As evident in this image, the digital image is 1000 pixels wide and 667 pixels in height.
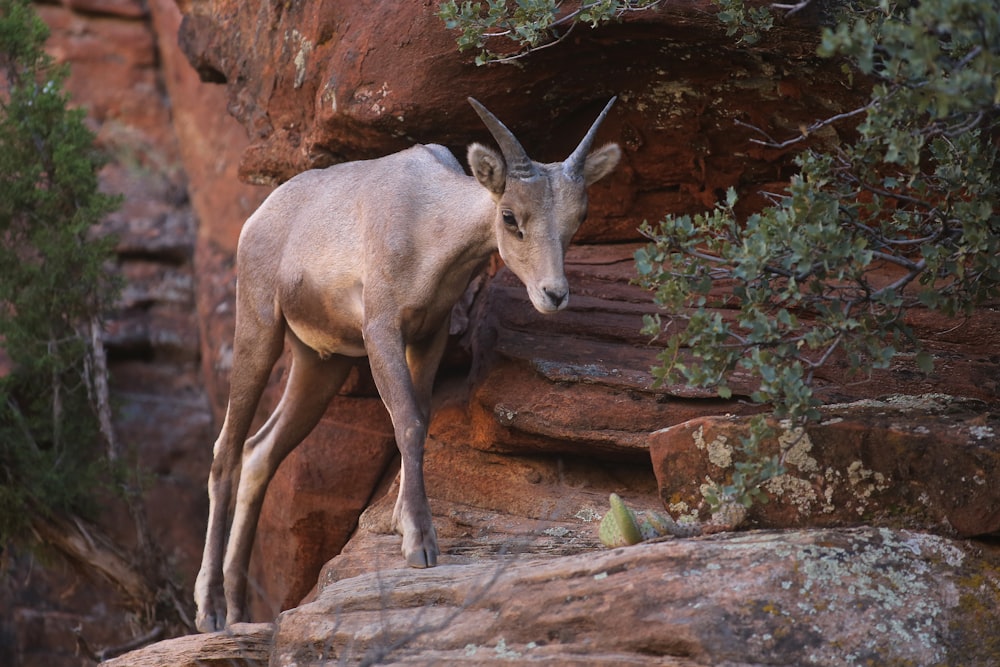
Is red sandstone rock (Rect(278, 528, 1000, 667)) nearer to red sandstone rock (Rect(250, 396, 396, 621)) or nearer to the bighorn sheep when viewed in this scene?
the bighorn sheep

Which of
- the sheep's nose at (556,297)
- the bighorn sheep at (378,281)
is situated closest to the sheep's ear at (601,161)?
the bighorn sheep at (378,281)

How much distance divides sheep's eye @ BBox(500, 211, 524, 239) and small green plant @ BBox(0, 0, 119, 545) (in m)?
4.30

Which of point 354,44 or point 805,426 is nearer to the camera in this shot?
point 805,426

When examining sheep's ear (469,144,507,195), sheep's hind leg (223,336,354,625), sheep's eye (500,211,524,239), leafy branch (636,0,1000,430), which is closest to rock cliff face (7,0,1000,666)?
leafy branch (636,0,1000,430)

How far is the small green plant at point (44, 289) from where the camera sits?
8883 mm

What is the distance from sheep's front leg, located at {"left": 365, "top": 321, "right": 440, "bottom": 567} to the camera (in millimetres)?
5723

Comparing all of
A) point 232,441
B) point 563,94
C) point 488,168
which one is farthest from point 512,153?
point 232,441

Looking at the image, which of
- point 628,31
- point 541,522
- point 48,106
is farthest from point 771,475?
point 48,106

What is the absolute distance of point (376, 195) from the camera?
6.62 metres

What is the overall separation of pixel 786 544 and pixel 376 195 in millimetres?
3216

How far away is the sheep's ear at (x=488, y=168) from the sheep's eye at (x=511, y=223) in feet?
0.46

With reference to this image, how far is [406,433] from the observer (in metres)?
6.04

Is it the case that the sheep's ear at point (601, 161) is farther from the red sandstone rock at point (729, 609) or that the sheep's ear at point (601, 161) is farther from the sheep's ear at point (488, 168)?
the red sandstone rock at point (729, 609)

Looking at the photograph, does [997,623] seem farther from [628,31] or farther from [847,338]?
[628,31]
